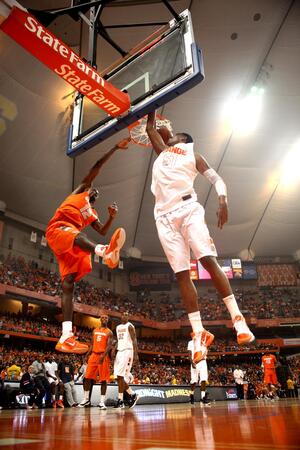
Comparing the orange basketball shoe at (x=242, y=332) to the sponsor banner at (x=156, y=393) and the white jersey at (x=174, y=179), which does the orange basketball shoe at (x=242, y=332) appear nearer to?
the white jersey at (x=174, y=179)

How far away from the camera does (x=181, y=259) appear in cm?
358

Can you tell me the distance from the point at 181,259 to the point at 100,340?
5.38m

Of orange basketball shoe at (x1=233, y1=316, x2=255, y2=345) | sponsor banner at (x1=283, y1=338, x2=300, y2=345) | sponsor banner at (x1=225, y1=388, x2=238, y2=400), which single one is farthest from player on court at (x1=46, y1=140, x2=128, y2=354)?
sponsor banner at (x1=283, y1=338, x2=300, y2=345)

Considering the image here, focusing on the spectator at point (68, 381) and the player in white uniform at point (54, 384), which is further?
the player in white uniform at point (54, 384)

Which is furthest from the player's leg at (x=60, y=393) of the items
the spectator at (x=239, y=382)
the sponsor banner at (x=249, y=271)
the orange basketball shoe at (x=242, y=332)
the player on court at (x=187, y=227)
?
the sponsor banner at (x=249, y=271)

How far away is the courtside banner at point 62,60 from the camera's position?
4.31m

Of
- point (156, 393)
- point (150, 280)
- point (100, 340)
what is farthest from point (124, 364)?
point (150, 280)

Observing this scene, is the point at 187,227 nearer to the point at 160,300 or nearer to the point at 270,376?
the point at 270,376

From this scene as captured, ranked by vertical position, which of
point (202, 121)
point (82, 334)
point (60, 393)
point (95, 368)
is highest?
point (202, 121)

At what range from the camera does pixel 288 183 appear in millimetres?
27922

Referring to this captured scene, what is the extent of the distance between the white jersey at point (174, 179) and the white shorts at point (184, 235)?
91 millimetres

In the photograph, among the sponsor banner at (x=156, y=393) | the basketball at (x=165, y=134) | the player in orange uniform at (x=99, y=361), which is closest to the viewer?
the basketball at (x=165, y=134)

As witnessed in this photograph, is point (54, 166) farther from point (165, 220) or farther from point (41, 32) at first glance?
point (165, 220)

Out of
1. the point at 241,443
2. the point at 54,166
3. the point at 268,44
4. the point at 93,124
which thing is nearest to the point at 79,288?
the point at 54,166
